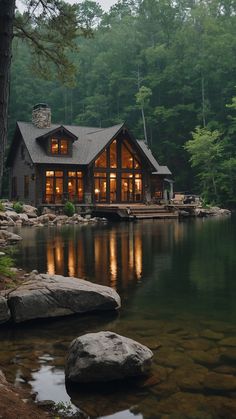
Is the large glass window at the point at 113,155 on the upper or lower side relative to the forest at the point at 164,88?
lower

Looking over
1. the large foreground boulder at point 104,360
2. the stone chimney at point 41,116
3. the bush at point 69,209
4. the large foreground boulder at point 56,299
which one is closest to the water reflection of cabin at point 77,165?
the stone chimney at point 41,116

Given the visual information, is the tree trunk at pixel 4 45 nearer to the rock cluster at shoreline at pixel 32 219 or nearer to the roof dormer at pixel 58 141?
the rock cluster at shoreline at pixel 32 219

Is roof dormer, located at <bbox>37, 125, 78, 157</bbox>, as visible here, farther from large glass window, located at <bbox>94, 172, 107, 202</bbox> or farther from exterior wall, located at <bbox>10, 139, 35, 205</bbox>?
large glass window, located at <bbox>94, 172, 107, 202</bbox>

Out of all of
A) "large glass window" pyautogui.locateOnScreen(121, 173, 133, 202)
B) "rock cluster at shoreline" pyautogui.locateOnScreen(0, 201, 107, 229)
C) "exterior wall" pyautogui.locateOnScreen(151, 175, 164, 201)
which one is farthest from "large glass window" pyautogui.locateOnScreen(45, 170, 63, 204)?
"exterior wall" pyautogui.locateOnScreen(151, 175, 164, 201)

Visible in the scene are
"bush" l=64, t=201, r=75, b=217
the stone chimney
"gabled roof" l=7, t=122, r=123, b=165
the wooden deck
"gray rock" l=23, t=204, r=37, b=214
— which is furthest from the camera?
the stone chimney

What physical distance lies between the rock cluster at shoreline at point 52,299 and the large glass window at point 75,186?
3054 cm

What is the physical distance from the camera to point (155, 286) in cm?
1088

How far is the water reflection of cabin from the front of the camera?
126 feet

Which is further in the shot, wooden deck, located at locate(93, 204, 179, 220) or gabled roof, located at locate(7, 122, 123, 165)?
gabled roof, located at locate(7, 122, 123, 165)

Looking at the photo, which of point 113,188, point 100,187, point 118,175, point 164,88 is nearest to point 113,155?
point 118,175

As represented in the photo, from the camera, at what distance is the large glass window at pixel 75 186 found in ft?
129

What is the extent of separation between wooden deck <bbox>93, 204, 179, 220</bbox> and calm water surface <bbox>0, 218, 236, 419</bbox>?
18894 millimetres

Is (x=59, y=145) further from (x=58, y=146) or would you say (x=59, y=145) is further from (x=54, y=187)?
(x=54, y=187)

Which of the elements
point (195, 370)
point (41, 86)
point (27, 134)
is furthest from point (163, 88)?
point (195, 370)
